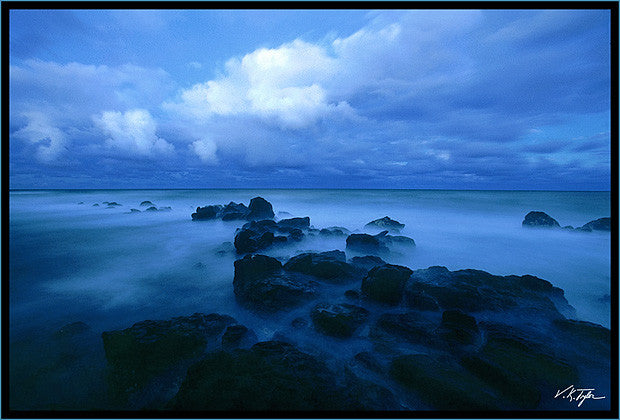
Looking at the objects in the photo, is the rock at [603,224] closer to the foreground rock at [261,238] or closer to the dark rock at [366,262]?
the dark rock at [366,262]

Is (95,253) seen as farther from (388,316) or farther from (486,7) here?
(486,7)

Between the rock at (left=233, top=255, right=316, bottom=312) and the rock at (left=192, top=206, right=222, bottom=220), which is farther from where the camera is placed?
the rock at (left=192, top=206, right=222, bottom=220)

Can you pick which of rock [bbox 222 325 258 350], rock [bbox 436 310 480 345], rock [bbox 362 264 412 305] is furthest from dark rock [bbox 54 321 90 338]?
rock [bbox 436 310 480 345]

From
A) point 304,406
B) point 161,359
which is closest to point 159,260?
point 161,359

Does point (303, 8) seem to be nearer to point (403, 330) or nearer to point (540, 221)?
point (403, 330)

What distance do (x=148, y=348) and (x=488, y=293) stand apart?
6.00 metres

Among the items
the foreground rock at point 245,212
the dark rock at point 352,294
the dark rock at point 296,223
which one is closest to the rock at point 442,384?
the dark rock at point 352,294

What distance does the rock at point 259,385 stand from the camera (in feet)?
8.16

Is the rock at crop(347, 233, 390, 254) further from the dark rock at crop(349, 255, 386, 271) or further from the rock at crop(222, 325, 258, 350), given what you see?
the rock at crop(222, 325, 258, 350)

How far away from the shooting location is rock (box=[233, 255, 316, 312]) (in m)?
4.76

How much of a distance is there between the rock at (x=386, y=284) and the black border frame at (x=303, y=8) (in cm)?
214

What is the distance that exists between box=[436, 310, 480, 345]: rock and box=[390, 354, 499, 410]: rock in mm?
500

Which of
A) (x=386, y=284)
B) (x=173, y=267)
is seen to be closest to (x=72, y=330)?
(x=173, y=267)

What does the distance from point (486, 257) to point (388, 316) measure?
6.58 meters
